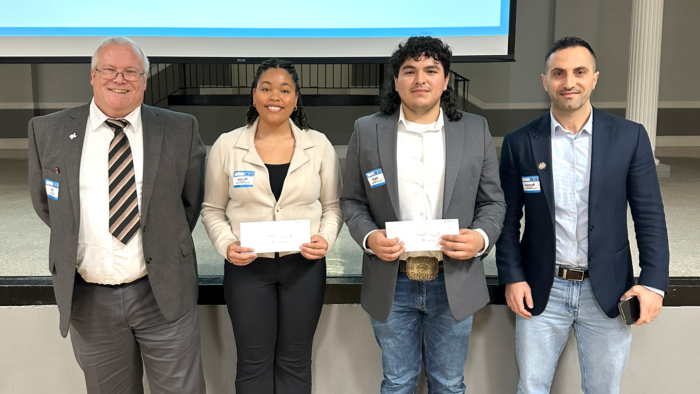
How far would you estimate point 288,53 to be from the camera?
4.08 metres

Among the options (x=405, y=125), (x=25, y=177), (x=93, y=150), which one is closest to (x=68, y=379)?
(x=93, y=150)

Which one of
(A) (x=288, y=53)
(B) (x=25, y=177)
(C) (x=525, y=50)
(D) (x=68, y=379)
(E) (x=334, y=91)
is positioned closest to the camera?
(D) (x=68, y=379)

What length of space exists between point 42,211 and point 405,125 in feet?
4.33

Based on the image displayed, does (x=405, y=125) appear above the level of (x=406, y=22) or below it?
below

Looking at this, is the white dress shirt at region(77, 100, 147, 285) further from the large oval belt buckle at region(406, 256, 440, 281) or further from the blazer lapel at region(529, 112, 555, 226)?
the blazer lapel at region(529, 112, 555, 226)

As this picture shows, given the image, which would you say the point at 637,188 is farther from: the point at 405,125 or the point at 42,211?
the point at 42,211

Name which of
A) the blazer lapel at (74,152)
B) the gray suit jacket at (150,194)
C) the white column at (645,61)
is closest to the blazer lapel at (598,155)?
the gray suit jacket at (150,194)

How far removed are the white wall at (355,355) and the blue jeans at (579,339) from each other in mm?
480

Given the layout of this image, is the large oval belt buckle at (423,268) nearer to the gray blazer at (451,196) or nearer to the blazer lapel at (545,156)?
the gray blazer at (451,196)

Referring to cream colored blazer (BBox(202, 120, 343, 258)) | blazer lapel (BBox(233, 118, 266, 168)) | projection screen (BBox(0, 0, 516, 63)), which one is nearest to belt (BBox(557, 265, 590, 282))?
cream colored blazer (BBox(202, 120, 343, 258))

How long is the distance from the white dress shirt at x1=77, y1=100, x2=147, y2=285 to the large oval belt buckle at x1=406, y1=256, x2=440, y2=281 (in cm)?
93

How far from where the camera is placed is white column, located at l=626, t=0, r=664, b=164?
6.72 meters

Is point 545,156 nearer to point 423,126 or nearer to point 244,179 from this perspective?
Result: point 423,126

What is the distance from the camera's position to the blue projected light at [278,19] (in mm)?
3973
